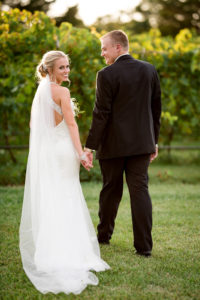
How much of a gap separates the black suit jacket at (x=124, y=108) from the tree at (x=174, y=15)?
24.8m

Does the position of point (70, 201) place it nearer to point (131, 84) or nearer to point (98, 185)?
point (131, 84)

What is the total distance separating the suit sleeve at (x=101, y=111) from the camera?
11.0ft

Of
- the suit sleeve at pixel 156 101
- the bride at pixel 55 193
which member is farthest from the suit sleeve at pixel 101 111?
the suit sleeve at pixel 156 101

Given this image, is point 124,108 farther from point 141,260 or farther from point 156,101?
point 141,260

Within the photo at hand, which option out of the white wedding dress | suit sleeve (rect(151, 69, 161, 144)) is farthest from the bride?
suit sleeve (rect(151, 69, 161, 144))

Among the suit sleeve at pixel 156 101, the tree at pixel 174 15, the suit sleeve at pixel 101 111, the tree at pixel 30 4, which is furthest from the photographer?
the tree at pixel 174 15

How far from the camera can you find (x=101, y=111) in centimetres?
A: 338

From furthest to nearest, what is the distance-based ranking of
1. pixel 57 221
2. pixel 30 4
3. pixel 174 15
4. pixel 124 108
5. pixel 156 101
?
pixel 174 15 < pixel 30 4 < pixel 156 101 < pixel 124 108 < pixel 57 221

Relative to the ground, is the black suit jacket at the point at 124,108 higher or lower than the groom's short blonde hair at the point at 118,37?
lower

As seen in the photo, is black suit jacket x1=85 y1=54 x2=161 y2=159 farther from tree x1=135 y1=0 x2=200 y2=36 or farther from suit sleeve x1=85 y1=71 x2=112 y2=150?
tree x1=135 y1=0 x2=200 y2=36

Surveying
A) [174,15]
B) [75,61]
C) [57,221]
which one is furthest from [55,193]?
[174,15]

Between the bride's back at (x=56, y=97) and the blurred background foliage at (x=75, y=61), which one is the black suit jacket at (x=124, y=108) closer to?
the bride's back at (x=56, y=97)

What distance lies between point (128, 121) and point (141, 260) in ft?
3.99

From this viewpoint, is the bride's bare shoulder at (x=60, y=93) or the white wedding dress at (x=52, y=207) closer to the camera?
the white wedding dress at (x=52, y=207)
